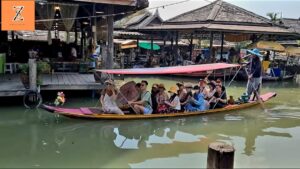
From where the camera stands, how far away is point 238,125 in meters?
9.92

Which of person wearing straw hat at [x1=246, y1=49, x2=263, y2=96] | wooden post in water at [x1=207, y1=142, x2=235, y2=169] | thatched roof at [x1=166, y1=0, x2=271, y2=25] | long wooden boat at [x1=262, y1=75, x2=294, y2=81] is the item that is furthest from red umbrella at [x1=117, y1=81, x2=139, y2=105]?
long wooden boat at [x1=262, y1=75, x2=294, y2=81]

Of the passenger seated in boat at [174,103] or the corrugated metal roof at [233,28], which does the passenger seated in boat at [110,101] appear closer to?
the passenger seated in boat at [174,103]

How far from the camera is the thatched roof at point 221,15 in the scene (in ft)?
69.1

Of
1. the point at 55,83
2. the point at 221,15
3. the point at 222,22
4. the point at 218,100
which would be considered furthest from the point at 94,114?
the point at 221,15

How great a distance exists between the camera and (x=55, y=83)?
11.5 m

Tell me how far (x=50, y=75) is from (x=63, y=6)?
2589 mm

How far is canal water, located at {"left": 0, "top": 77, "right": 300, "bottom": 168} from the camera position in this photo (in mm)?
6695

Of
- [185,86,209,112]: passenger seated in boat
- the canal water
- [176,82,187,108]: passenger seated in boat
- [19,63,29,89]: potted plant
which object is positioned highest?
[19,63,29,89]: potted plant

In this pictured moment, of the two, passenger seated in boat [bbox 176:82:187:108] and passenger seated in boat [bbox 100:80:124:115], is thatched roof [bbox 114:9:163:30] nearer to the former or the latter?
passenger seated in boat [bbox 176:82:187:108]

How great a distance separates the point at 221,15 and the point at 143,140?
1480 centimetres

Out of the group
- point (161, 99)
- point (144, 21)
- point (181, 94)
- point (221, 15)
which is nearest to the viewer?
point (161, 99)

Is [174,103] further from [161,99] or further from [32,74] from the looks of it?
[32,74]

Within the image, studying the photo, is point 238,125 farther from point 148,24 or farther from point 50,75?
point 148,24

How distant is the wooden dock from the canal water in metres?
0.63
